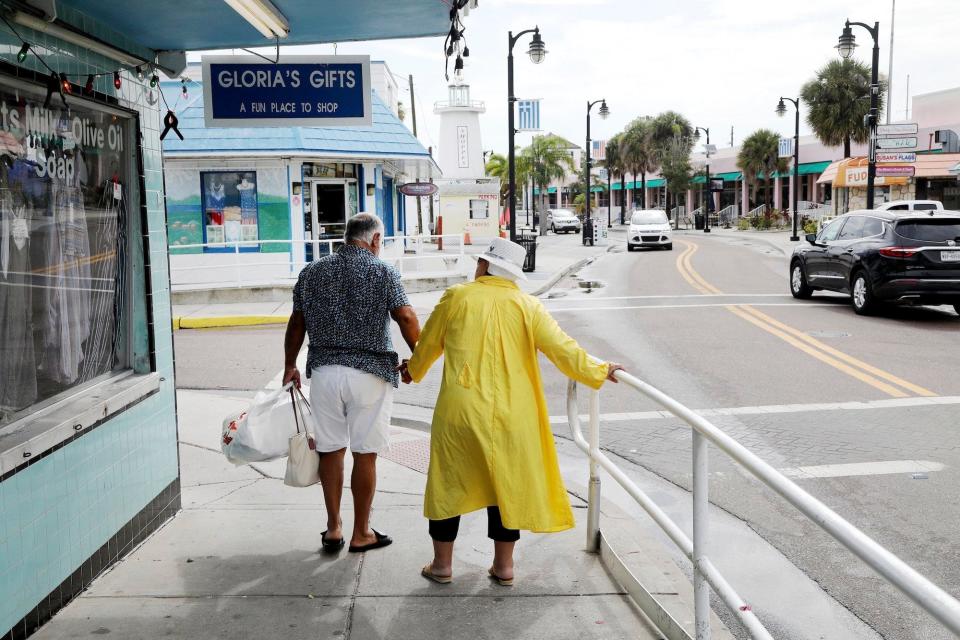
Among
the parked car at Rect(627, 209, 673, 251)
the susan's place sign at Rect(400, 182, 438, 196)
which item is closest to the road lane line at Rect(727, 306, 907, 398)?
the susan's place sign at Rect(400, 182, 438, 196)

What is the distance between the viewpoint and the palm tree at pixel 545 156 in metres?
82.2

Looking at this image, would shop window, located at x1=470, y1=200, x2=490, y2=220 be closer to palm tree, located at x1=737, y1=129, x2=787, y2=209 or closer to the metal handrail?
palm tree, located at x1=737, y1=129, x2=787, y2=209

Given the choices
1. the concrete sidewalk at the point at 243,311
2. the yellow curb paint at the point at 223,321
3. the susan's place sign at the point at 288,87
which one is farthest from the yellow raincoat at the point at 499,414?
the yellow curb paint at the point at 223,321

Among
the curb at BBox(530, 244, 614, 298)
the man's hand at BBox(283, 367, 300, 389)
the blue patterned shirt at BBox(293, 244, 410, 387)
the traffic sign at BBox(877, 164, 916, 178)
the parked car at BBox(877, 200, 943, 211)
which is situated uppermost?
the traffic sign at BBox(877, 164, 916, 178)

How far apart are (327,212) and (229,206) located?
2756mm

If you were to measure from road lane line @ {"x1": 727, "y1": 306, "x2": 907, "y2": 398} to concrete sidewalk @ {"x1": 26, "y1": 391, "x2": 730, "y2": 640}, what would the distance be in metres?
4.86

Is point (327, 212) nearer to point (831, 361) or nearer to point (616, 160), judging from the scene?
point (831, 361)

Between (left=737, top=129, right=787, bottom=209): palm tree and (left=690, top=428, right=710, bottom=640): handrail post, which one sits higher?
(left=737, top=129, right=787, bottom=209): palm tree

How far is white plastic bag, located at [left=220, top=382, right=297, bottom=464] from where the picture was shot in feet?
15.3

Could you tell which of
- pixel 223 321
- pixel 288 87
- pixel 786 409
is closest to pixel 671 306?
pixel 223 321

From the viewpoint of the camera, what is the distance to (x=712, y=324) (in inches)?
562

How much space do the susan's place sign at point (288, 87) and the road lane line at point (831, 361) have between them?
604 centimetres

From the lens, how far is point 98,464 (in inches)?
177

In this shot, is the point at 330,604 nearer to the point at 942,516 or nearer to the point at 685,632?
the point at 685,632
